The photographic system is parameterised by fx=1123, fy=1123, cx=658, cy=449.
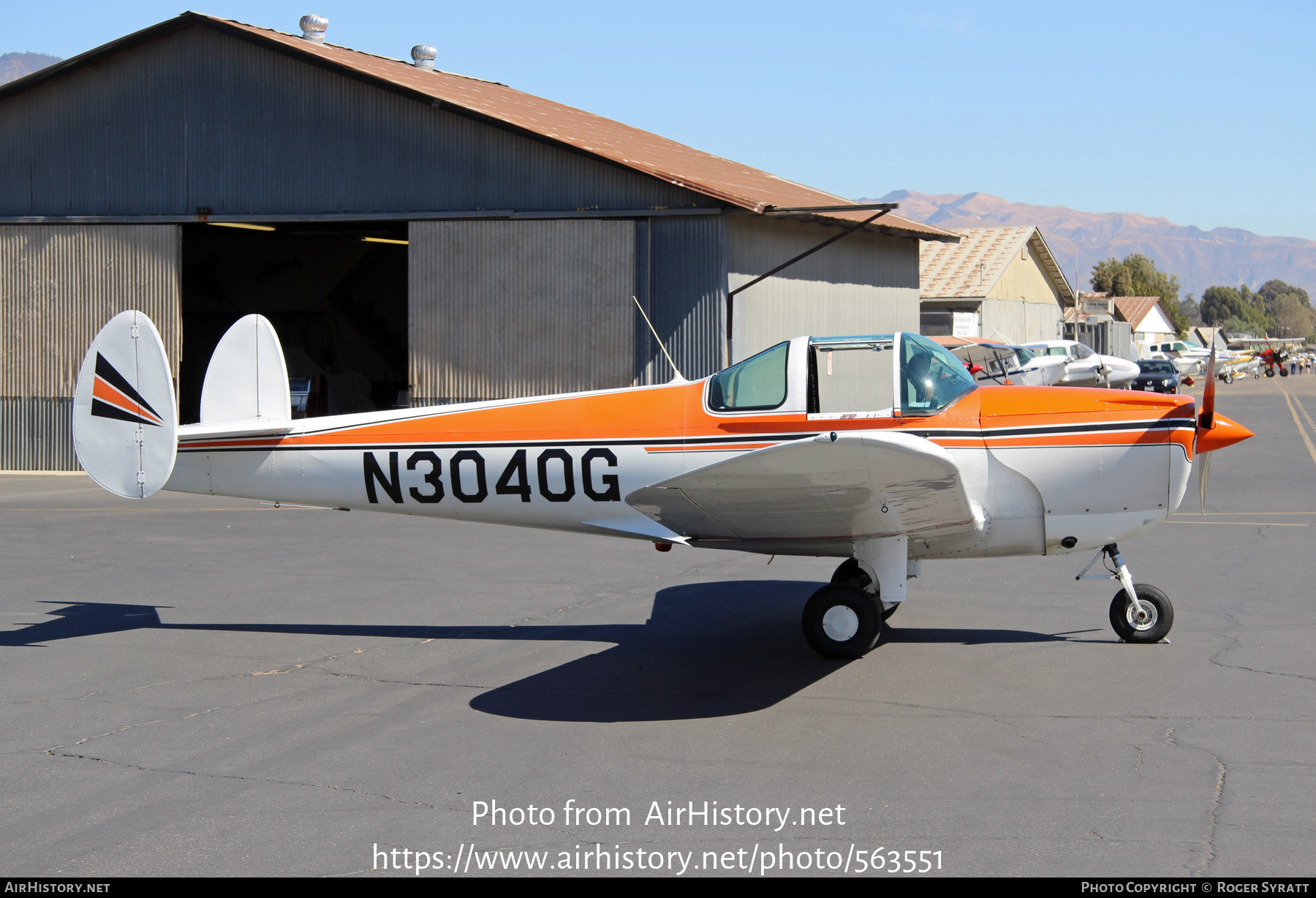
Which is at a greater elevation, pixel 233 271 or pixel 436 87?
pixel 436 87

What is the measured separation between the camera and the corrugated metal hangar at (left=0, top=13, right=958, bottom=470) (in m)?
19.2

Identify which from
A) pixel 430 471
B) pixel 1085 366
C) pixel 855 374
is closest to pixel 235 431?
pixel 430 471

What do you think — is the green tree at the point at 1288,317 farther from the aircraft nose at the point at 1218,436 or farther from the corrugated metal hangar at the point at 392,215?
the aircraft nose at the point at 1218,436

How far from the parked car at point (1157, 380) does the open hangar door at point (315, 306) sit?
28873 mm

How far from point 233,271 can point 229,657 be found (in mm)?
24127

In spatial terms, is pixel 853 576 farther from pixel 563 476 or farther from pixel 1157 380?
pixel 1157 380

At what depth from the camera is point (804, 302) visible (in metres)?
22.2

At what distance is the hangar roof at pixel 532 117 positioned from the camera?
63.8 feet

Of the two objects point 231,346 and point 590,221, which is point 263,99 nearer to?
point 590,221

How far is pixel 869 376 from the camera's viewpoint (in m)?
7.53

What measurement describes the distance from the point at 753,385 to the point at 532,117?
15951 mm

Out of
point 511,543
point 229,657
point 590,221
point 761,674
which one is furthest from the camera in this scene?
point 590,221

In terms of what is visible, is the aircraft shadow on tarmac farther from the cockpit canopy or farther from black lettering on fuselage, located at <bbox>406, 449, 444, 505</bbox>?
the cockpit canopy

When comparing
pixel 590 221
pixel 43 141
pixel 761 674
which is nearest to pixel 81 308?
pixel 43 141
